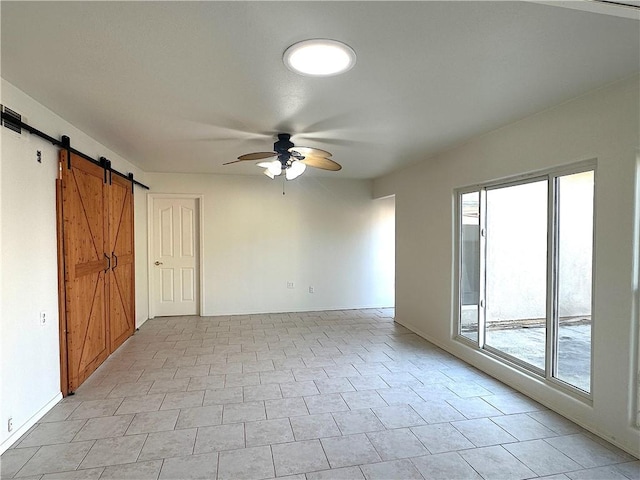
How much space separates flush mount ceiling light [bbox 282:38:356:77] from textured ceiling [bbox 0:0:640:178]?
5 cm

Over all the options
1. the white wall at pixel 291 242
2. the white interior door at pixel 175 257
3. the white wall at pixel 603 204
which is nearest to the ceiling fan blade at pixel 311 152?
the white wall at pixel 603 204

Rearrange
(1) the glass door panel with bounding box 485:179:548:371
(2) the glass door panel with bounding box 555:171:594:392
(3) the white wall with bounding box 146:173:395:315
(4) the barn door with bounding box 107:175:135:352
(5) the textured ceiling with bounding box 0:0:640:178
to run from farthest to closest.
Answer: (3) the white wall with bounding box 146:173:395:315 → (4) the barn door with bounding box 107:175:135:352 → (1) the glass door panel with bounding box 485:179:548:371 → (2) the glass door panel with bounding box 555:171:594:392 → (5) the textured ceiling with bounding box 0:0:640:178

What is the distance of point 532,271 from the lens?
3.36m

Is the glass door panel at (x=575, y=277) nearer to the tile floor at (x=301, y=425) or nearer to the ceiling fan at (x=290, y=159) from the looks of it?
the tile floor at (x=301, y=425)

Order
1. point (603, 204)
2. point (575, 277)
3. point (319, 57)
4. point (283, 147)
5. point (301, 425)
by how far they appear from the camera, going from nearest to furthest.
→ point (319, 57)
point (603, 204)
point (301, 425)
point (575, 277)
point (283, 147)

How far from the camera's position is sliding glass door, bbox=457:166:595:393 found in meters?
2.83

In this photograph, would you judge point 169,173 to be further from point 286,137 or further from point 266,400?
point 266,400

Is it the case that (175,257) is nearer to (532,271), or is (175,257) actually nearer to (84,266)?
(84,266)

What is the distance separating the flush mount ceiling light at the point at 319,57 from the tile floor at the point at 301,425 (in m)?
2.37

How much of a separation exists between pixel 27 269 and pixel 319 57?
2.51 meters

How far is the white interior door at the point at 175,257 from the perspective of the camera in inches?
239

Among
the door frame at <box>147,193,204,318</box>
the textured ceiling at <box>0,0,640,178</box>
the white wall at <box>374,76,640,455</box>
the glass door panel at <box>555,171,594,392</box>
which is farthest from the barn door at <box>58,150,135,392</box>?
the glass door panel at <box>555,171,594,392</box>

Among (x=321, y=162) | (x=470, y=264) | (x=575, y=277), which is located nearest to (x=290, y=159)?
(x=321, y=162)

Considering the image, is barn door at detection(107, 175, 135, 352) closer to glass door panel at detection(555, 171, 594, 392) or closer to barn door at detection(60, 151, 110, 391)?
barn door at detection(60, 151, 110, 391)
